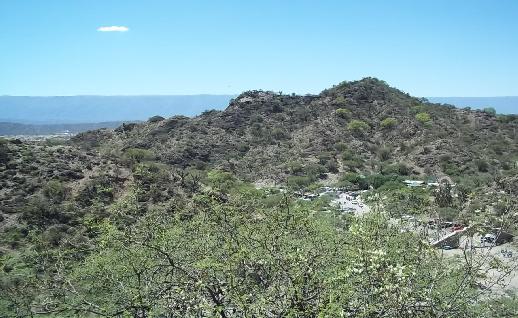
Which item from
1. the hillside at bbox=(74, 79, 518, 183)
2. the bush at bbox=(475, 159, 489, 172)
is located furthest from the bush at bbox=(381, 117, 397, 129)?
the bush at bbox=(475, 159, 489, 172)

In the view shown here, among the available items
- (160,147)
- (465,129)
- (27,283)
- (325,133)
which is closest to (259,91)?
(325,133)

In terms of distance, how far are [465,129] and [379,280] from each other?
6991cm

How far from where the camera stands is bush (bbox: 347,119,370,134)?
234 feet

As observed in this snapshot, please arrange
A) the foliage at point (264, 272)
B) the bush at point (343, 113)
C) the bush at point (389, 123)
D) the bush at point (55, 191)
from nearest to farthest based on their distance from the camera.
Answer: the foliage at point (264, 272)
the bush at point (55, 191)
the bush at point (389, 123)
the bush at point (343, 113)

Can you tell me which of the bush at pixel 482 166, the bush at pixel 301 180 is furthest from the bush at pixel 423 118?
the bush at pixel 301 180

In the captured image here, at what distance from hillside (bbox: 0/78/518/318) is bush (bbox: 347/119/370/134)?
0.27m

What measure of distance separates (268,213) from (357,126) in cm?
6164

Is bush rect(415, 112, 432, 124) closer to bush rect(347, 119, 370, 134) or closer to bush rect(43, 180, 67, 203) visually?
bush rect(347, 119, 370, 134)

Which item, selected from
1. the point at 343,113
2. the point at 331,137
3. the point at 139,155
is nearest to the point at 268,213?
the point at 139,155

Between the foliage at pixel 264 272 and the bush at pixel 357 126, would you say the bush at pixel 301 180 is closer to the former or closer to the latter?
the bush at pixel 357 126

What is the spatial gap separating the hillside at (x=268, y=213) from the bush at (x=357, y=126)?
273 millimetres

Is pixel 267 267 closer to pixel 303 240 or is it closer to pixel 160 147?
pixel 303 240

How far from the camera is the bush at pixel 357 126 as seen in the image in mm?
71438

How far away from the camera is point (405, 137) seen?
6888 centimetres
